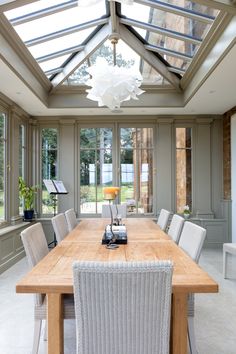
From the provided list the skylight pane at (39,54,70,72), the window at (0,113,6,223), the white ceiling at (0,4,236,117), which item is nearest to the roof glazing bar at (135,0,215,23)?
the white ceiling at (0,4,236,117)

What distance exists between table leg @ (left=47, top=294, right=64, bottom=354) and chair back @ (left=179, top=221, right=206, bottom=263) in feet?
3.69

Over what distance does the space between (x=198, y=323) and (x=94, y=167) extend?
4231mm

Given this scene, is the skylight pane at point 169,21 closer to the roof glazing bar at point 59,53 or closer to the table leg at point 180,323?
the roof glazing bar at point 59,53

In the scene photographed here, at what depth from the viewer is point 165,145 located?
6.61 m

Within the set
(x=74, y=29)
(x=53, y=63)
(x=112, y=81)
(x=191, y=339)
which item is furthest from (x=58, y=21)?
(x=191, y=339)

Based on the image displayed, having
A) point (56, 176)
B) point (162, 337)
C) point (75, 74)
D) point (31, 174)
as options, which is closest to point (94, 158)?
point (56, 176)

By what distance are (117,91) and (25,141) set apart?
3.73 m

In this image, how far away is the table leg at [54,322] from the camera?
183 centimetres

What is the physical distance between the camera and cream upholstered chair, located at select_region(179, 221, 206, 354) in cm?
230

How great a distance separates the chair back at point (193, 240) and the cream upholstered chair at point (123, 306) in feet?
3.18

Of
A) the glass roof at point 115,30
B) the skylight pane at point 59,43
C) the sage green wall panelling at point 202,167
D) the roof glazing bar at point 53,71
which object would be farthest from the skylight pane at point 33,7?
the sage green wall panelling at point 202,167

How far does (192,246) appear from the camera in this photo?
257cm

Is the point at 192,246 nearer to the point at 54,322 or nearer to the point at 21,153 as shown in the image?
the point at 54,322

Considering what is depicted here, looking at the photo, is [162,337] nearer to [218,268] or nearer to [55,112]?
[218,268]
